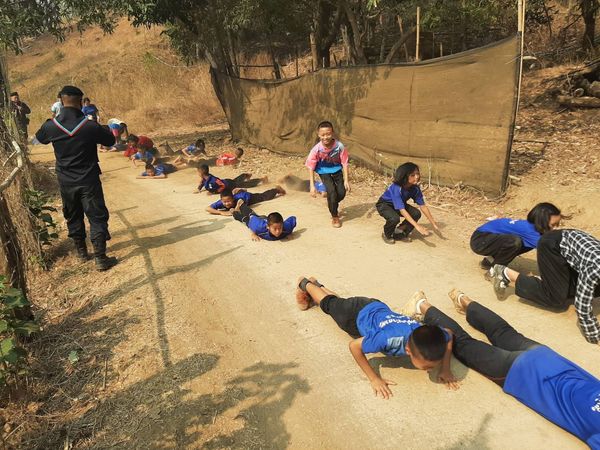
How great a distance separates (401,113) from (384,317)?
5070 millimetres

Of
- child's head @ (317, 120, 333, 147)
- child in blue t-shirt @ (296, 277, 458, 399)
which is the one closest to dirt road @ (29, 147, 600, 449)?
child in blue t-shirt @ (296, 277, 458, 399)

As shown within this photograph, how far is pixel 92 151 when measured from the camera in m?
5.12

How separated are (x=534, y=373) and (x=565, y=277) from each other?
45.1 inches

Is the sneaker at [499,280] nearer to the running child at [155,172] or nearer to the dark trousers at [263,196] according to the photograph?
the dark trousers at [263,196]

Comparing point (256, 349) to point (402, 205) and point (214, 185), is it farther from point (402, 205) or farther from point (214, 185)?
point (214, 185)

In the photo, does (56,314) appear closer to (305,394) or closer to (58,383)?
(58,383)

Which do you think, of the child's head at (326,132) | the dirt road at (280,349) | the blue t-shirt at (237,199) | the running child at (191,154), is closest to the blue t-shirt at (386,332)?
the dirt road at (280,349)

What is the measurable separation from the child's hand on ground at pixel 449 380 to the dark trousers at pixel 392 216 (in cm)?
256

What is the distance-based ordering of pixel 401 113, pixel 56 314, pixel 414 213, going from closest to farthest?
pixel 56 314, pixel 414 213, pixel 401 113

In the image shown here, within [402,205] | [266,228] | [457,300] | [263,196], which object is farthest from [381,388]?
[263,196]

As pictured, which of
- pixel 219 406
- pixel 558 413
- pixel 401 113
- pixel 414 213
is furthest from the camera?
pixel 401 113

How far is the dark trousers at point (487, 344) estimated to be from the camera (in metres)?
3.05

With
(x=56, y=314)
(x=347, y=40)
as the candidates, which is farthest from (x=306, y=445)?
(x=347, y=40)

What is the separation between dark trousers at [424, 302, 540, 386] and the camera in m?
3.05
